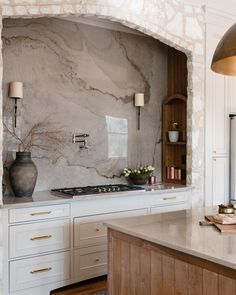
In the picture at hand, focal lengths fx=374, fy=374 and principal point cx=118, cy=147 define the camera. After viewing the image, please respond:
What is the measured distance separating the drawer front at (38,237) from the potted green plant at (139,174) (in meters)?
1.37

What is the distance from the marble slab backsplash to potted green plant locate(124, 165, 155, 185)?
0.14m

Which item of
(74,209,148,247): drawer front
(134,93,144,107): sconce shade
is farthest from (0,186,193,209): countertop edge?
(134,93,144,107): sconce shade

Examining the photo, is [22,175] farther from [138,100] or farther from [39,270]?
[138,100]

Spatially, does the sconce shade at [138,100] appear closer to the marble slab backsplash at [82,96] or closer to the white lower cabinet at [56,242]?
the marble slab backsplash at [82,96]

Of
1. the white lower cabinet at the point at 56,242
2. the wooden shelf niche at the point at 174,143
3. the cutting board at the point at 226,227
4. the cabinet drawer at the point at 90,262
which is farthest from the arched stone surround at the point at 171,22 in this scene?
the cutting board at the point at 226,227

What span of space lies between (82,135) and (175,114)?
1.49 m

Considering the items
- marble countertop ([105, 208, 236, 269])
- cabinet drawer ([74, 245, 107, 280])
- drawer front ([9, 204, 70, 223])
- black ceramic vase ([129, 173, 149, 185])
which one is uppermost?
black ceramic vase ([129, 173, 149, 185])

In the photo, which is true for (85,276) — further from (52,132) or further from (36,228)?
(52,132)

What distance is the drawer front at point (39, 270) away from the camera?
342 cm

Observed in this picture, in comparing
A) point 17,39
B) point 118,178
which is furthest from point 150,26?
point 118,178

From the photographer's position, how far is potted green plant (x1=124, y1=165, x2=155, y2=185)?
480 centimetres

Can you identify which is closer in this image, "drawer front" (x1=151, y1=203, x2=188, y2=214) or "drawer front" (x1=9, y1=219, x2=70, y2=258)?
"drawer front" (x1=9, y1=219, x2=70, y2=258)

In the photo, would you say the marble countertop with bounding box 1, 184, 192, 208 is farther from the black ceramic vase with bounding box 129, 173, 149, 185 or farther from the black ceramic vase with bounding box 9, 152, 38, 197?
the black ceramic vase with bounding box 129, 173, 149, 185

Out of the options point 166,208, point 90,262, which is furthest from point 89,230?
point 166,208
